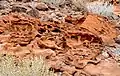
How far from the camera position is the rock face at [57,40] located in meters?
Result: 4.48

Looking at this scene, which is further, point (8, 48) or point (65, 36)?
point (65, 36)

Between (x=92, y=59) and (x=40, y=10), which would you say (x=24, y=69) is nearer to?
(x=92, y=59)

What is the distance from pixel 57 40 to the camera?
518 cm

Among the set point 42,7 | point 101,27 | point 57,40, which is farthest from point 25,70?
point 42,7

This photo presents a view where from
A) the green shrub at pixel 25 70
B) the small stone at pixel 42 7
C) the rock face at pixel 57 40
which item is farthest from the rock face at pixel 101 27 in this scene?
the green shrub at pixel 25 70

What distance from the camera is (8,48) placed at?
182 inches

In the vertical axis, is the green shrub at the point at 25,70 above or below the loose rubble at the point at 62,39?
above

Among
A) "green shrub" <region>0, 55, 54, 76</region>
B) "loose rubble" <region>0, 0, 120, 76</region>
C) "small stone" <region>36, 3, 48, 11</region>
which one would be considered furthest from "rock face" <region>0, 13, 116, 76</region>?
"small stone" <region>36, 3, 48, 11</region>

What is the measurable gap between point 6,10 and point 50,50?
7.01 feet

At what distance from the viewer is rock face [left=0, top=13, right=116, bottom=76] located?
14.7ft

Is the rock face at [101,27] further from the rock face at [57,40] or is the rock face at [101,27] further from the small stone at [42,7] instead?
the small stone at [42,7]

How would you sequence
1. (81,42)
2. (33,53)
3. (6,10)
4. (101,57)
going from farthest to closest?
(6,10)
(81,42)
(101,57)
(33,53)

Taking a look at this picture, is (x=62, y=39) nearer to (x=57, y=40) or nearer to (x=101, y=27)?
(x=57, y=40)

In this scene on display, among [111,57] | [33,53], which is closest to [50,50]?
[33,53]
